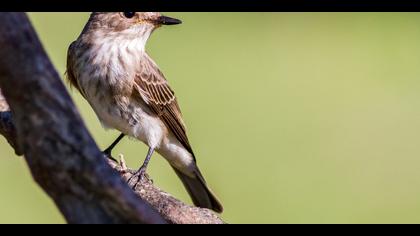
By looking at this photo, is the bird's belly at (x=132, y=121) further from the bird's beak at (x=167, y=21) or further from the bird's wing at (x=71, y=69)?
the bird's beak at (x=167, y=21)

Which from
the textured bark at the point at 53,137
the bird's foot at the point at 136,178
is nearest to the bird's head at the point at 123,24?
the bird's foot at the point at 136,178

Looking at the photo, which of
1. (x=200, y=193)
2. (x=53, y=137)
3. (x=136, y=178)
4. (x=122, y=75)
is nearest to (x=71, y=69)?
(x=122, y=75)

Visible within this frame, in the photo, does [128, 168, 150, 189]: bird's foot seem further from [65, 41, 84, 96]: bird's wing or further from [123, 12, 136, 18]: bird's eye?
[123, 12, 136, 18]: bird's eye

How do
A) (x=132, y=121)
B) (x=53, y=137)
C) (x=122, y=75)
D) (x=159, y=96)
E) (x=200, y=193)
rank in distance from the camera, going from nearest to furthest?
(x=53, y=137), (x=122, y=75), (x=132, y=121), (x=159, y=96), (x=200, y=193)

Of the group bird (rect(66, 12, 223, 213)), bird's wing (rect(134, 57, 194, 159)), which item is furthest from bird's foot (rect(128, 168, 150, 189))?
bird's wing (rect(134, 57, 194, 159))

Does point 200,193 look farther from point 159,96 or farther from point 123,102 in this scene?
point 123,102
